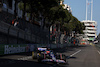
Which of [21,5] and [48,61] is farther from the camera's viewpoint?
[21,5]

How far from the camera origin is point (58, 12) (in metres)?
48.0

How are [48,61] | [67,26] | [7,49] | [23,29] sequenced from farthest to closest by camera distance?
[67,26], [23,29], [7,49], [48,61]

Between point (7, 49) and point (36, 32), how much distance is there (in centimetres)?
1879

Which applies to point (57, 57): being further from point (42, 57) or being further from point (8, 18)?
point (8, 18)

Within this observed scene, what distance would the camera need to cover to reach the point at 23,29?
3378cm

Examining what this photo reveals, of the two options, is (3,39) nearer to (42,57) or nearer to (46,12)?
(42,57)

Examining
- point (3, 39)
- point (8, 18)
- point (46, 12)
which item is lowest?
point (3, 39)

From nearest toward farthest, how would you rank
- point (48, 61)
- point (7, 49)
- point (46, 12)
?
point (48, 61), point (7, 49), point (46, 12)

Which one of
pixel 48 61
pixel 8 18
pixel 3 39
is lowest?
pixel 48 61

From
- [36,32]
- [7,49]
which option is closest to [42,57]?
[7,49]

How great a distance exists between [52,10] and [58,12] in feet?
6.63

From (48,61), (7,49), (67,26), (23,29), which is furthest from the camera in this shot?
(67,26)

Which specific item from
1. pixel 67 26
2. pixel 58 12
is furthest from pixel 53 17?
pixel 67 26

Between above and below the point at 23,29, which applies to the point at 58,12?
above
